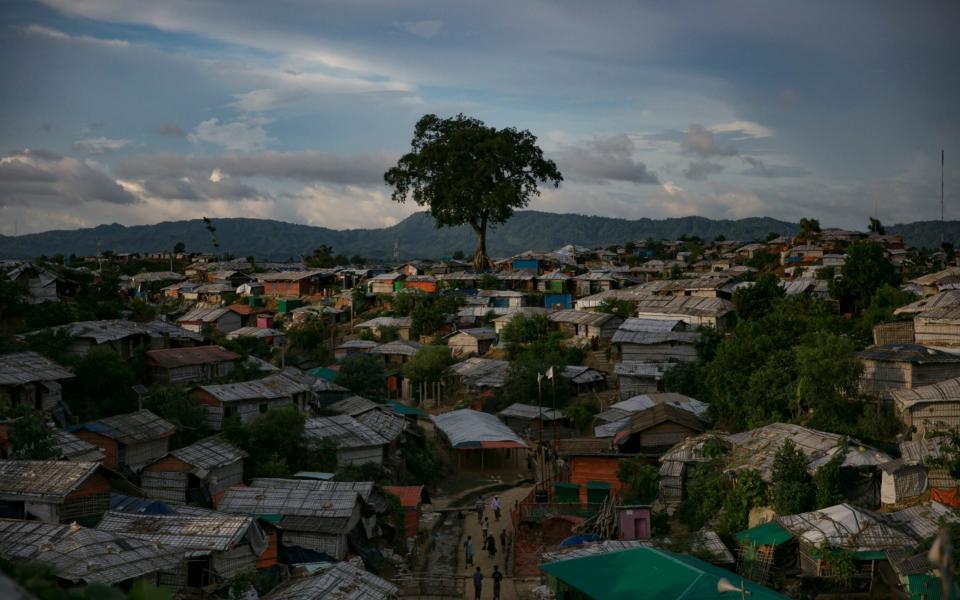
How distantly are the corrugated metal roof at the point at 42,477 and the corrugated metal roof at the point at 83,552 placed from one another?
1.58 meters

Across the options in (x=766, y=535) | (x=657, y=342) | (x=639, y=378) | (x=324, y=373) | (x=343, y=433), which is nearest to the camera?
(x=766, y=535)

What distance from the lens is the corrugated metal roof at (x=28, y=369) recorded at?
2058 cm

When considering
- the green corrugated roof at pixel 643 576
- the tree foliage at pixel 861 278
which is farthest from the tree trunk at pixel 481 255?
the green corrugated roof at pixel 643 576

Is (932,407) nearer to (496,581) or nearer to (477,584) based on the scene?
(496,581)

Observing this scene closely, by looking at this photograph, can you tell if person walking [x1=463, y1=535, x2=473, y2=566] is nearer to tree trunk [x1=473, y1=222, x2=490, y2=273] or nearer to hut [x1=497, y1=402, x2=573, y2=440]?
hut [x1=497, y1=402, x2=573, y2=440]

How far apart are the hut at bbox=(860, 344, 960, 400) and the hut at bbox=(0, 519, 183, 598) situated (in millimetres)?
18879

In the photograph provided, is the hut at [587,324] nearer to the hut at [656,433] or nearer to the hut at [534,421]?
the hut at [534,421]

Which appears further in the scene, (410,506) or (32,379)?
(32,379)

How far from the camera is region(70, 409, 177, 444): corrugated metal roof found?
20.1 m

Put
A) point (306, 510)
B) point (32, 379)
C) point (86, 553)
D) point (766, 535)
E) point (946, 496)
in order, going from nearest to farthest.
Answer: point (86, 553)
point (766, 535)
point (306, 510)
point (946, 496)
point (32, 379)

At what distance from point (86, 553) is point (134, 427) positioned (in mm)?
8675

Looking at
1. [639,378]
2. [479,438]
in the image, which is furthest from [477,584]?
[639,378]

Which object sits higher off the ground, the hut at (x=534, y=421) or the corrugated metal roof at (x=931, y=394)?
the corrugated metal roof at (x=931, y=394)

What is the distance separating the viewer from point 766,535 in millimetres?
Answer: 16891
